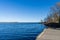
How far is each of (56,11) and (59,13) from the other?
247cm

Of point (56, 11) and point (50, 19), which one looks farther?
point (50, 19)

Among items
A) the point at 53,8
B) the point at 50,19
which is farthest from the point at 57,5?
the point at 50,19

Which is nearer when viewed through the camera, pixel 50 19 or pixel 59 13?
pixel 59 13

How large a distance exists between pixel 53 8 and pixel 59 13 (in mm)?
3620

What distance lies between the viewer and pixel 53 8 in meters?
77.0

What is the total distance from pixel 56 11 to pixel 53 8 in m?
1.93

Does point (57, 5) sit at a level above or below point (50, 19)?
above

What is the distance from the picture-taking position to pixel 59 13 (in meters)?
75.4

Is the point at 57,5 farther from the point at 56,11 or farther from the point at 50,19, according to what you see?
the point at 50,19

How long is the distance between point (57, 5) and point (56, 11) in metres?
4.72

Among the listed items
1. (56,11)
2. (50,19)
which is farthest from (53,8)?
(50,19)

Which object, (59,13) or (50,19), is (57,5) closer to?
(59,13)

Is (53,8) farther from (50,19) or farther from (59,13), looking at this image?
(50,19)

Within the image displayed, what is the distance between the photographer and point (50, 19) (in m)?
89.9
